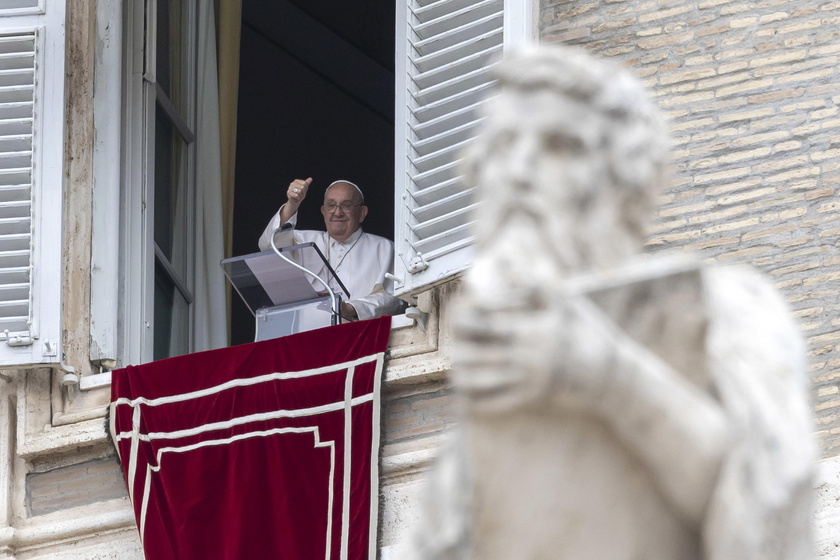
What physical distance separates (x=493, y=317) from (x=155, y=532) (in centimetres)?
573

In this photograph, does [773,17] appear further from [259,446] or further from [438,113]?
[259,446]

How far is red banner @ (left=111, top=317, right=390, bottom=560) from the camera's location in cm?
767

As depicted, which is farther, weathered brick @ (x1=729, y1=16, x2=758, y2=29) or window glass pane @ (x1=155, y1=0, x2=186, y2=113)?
window glass pane @ (x1=155, y1=0, x2=186, y2=113)

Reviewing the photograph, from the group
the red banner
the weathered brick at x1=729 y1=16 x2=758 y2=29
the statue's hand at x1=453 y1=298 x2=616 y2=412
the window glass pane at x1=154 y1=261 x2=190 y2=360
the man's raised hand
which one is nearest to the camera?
the statue's hand at x1=453 y1=298 x2=616 y2=412

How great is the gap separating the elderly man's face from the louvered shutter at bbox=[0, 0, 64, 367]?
144 cm

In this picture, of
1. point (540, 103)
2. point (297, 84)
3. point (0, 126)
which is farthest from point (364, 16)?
point (540, 103)

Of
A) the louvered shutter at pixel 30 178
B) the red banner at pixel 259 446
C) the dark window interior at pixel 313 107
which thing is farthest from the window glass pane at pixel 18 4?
the dark window interior at pixel 313 107

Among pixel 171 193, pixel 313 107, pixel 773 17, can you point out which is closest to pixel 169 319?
pixel 171 193

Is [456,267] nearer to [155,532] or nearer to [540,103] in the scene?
[155,532]

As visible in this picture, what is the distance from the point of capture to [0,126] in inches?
323

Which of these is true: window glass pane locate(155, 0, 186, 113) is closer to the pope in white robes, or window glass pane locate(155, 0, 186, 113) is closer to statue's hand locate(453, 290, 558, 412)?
the pope in white robes

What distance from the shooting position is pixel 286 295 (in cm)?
812

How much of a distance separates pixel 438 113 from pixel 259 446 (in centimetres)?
124

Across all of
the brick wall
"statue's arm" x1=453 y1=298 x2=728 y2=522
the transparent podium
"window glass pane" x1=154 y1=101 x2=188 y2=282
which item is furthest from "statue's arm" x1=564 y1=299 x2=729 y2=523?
"window glass pane" x1=154 y1=101 x2=188 y2=282
